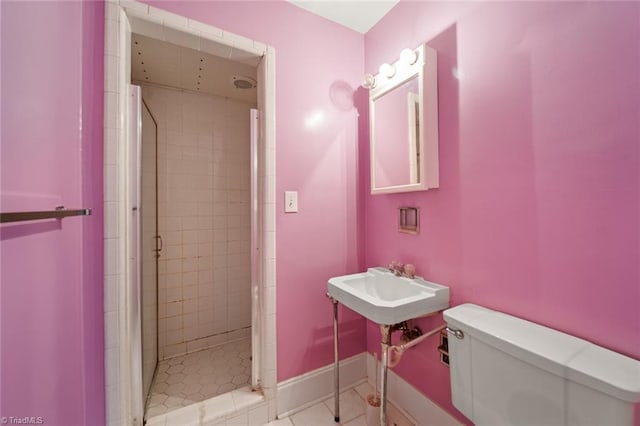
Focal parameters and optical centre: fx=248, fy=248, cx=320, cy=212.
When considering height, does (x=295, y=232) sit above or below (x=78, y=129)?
below

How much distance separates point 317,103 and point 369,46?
0.58 metres

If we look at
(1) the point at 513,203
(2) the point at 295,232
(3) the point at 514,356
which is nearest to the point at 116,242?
(2) the point at 295,232

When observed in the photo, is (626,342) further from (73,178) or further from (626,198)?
(73,178)

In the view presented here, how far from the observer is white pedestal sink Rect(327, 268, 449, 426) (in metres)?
0.99

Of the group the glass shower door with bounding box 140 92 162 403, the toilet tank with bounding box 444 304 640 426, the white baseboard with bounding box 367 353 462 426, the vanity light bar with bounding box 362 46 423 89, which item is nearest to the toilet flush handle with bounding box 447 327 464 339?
the toilet tank with bounding box 444 304 640 426

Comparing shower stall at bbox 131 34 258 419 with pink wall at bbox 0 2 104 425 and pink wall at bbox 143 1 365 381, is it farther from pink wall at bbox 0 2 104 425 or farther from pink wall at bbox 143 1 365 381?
pink wall at bbox 0 2 104 425

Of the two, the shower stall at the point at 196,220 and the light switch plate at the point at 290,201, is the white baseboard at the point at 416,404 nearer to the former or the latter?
the shower stall at the point at 196,220

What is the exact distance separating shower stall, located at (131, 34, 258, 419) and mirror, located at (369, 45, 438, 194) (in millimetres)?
904

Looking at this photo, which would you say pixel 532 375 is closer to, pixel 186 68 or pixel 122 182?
pixel 122 182

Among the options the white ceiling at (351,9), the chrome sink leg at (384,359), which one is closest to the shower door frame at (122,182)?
the white ceiling at (351,9)

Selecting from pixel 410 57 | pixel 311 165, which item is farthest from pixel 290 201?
pixel 410 57

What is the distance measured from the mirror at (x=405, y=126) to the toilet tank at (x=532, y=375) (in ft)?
2.11

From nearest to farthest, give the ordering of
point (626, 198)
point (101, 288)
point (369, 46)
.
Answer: point (626, 198), point (101, 288), point (369, 46)

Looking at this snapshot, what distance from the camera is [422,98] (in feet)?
3.92
